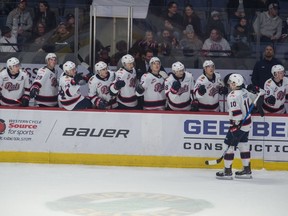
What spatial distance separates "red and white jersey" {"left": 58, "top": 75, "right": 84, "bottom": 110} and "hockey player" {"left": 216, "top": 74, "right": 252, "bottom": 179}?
206cm

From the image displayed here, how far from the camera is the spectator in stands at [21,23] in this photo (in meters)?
13.2

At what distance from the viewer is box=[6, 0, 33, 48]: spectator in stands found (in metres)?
13.2

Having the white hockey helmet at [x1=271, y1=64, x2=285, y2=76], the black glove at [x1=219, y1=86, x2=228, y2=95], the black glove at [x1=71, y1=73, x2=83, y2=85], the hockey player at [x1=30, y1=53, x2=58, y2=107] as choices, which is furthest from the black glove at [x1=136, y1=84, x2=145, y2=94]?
the white hockey helmet at [x1=271, y1=64, x2=285, y2=76]

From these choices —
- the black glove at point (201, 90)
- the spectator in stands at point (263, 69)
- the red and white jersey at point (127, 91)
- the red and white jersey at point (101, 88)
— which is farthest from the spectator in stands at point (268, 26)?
the red and white jersey at point (101, 88)

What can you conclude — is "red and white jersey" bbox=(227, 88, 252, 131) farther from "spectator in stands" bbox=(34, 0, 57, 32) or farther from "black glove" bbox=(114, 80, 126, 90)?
"spectator in stands" bbox=(34, 0, 57, 32)

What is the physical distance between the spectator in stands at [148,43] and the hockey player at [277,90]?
6.37 feet

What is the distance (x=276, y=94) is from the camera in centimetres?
1156

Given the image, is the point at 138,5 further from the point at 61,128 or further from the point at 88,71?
the point at 61,128

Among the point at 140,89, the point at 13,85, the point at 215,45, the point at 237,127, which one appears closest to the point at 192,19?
the point at 215,45

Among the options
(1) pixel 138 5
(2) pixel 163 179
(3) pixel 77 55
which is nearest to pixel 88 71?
(3) pixel 77 55

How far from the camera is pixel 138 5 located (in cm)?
1299

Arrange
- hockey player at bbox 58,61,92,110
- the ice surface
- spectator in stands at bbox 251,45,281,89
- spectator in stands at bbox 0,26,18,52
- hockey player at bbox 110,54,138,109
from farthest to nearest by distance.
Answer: spectator in stands at bbox 0,26,18,52 → spectator in stands at bbox 251,45,281,89 → hockey player at bbox 110,54,138,109 → hockey player at bbox 58,61,92,110 → the ice surface

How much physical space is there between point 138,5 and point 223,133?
2792 millimetres

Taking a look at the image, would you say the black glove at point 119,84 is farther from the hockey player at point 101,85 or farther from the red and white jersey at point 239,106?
the red and white jersey at point 239,106
